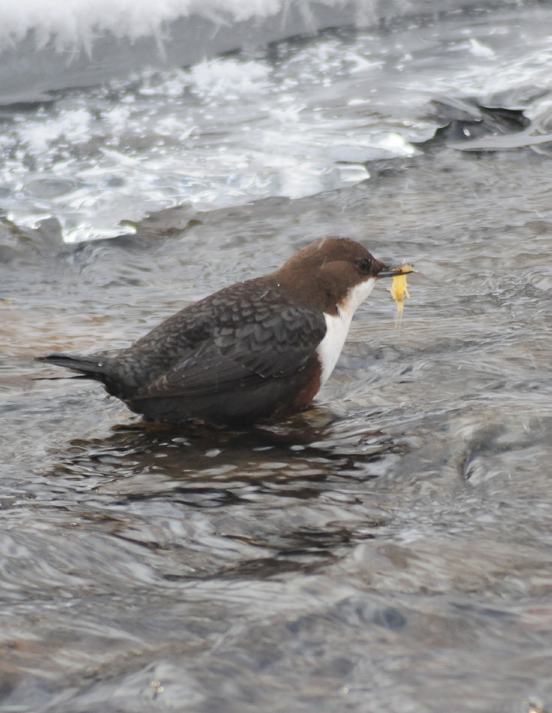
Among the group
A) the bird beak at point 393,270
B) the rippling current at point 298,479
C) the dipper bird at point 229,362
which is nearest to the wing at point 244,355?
the dipper bird at point 229,362

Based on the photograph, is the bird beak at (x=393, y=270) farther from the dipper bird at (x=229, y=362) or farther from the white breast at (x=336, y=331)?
the dipper bird at (x=229, y=362)

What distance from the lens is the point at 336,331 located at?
382cm

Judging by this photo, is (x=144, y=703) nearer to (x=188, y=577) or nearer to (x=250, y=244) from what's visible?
(x=188, y=577)

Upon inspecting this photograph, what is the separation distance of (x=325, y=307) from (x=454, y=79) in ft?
24.3

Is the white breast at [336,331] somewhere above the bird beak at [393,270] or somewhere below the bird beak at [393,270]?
below

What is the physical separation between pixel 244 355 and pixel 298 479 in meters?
0.72

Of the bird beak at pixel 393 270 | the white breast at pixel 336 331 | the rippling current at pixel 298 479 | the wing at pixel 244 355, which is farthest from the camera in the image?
the bird beak at pixel 393 270

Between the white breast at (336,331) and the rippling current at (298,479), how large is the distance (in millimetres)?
210

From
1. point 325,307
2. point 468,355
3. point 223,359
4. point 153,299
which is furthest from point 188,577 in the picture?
point 153,299

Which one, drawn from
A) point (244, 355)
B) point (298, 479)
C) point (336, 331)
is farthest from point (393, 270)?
point (298, 479)

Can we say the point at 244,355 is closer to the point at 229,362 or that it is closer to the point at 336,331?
the point at 229,362

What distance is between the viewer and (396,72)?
1095 centimetres

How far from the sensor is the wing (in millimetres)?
3539

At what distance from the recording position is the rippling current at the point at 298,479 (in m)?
1.80
